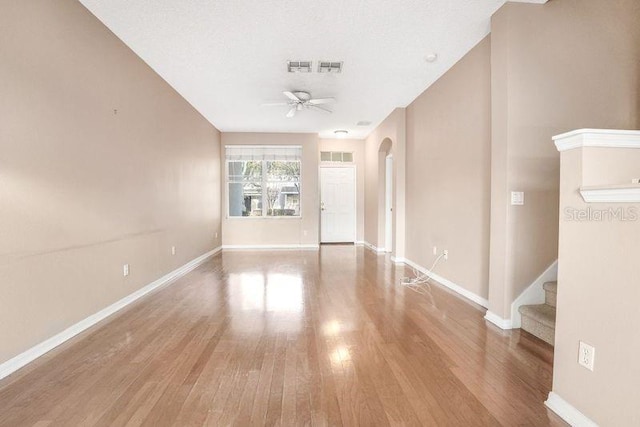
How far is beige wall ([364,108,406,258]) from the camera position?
533 centimetres

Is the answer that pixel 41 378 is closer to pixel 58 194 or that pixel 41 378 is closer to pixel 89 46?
pixel 58 194

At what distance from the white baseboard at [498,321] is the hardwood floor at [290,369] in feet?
0.24

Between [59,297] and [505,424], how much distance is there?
3.11m

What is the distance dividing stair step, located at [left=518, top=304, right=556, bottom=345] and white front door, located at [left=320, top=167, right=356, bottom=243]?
553 cm

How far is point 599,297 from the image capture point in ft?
4.47

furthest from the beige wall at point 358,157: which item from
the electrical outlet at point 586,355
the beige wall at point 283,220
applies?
the electrical outlet at point 586,355

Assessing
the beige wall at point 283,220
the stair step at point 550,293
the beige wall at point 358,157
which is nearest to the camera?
the stair step at point 550,293

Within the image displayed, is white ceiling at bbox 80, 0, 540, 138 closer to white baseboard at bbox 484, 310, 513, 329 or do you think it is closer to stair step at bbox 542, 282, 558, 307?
stair step at bbox 542, 282, 558, 307

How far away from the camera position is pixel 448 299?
3361 mm

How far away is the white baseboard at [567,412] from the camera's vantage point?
4.58 ft

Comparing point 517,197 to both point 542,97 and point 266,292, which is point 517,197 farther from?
point 266,292

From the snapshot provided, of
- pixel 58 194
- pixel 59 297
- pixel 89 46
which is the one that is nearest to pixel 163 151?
pixel 89 46

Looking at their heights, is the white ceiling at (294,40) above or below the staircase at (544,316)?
above

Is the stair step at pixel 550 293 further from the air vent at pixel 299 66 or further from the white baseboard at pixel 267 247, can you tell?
Answer: the white baseboard at pixel 267 247
